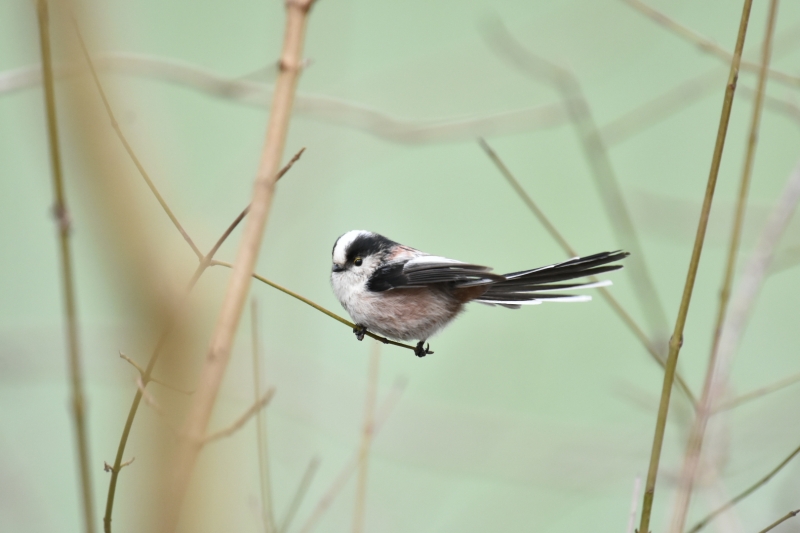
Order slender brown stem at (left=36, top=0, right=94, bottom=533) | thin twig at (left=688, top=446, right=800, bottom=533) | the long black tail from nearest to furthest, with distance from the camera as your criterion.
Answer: slender brown stem at (left=36, top=0, right=94, bottom=533)
thin twig at (left=688, top=446, right=800, bottom=533)
the long black tail

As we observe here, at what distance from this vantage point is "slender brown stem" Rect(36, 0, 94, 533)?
65cm

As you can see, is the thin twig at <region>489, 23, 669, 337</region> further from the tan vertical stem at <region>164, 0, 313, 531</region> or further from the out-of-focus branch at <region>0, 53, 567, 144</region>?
the tan vertical stem at <region>164, 0, 313, 531</region>

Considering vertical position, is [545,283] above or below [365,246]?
below

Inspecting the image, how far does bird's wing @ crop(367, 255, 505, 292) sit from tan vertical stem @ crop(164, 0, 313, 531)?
842mm

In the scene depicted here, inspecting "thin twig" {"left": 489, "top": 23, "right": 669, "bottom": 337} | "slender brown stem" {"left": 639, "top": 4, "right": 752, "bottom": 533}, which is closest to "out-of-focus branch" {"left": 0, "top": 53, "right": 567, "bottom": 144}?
"thin twig" {"left": 489, "top": 23, "right": 669, "bottom": 337}

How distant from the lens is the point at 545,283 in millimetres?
1789

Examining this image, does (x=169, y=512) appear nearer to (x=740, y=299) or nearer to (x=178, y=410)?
(x=178, y=410)

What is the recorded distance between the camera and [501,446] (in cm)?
252

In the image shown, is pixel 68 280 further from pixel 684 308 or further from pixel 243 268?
pixel 684 308

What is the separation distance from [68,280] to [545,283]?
131 cm

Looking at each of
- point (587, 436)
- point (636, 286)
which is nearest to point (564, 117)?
point (636, 286)

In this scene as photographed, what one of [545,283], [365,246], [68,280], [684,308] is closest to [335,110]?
[365,246]

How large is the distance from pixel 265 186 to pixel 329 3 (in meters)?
1.08

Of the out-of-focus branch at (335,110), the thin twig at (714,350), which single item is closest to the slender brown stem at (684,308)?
the thin twig at (714,350)
